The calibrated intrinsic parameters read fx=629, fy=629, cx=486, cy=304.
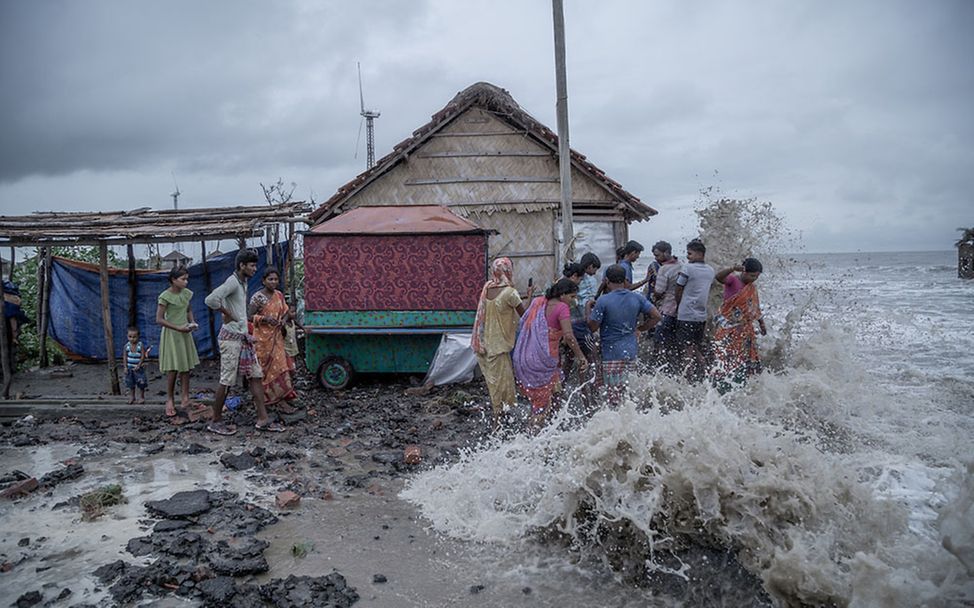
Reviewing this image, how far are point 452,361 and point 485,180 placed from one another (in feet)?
13.5

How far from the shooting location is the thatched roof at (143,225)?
26.0 ft

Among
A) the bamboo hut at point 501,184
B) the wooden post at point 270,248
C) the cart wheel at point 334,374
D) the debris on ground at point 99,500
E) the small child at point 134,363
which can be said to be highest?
the bamboo hut at point 501,184

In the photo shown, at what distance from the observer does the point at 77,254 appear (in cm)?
1395

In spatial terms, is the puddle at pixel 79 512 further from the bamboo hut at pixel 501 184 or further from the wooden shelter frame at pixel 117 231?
the bamboo hut at pixel 501 184

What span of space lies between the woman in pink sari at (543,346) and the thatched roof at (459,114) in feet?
19.6

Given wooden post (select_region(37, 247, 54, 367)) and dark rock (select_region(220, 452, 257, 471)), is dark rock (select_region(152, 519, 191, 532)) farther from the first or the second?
wooden post (select_region(37, 247, 54, 367))

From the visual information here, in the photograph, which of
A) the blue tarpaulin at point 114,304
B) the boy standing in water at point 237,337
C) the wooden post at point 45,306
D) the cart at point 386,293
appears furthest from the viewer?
the wooden post at point 45,306

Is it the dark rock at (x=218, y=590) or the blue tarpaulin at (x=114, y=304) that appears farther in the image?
the blue tarpaulin at (x=114, y=304)

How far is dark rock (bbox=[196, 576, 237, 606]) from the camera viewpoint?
3.36 meters

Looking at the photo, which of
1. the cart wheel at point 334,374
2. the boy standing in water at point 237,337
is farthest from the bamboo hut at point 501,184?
the boy standing in water at point 237,337

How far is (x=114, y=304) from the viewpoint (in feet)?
35.2

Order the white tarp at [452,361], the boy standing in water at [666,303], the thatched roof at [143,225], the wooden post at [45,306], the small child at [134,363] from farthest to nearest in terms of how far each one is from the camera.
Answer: the wooden post at [45,306]
the white tarp at [452,361]
the thatched roof at [143,225]
the small child at [134,363]
the boy standing in water at [666,303]

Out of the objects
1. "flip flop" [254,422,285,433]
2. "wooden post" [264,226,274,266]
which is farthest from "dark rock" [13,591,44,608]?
"wooden post" [264,226,274,266]

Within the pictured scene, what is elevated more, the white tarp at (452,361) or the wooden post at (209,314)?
the wooden post at (209,314)
